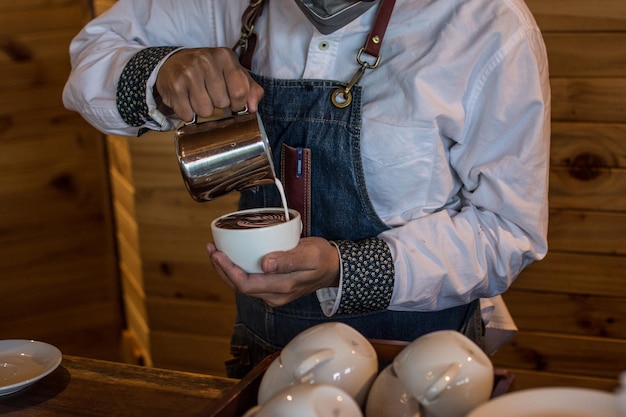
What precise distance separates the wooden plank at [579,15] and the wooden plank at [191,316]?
1269mm

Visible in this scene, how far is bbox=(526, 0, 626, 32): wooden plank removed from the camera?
1889 mm

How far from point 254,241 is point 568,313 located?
53.4 inches

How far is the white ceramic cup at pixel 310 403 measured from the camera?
2.15 ft

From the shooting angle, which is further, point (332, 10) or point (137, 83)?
point (137, 83)

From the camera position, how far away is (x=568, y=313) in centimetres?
214

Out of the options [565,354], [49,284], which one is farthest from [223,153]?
[49,284]

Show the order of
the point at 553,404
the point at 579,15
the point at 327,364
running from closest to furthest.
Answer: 1. the point at 553,404
2. the point at 327,364
3. the point at 579,15

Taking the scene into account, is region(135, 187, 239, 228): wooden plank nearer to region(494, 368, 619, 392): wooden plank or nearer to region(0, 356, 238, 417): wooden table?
region(494, 368, 619, 392): wooden plank

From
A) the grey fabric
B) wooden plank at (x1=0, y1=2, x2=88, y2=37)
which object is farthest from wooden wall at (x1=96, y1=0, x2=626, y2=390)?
the grey fabric

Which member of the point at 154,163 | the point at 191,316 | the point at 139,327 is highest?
the point at 154,163

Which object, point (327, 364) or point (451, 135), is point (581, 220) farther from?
point (327, 364)

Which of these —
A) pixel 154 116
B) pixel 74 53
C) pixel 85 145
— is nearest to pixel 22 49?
pixel 85 145

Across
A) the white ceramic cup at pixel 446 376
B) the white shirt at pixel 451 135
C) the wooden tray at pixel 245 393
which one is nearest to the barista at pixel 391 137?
the white shirt at pixel 451 135

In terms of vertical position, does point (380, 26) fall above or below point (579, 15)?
above
